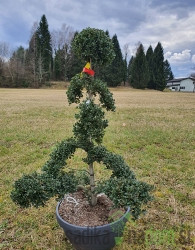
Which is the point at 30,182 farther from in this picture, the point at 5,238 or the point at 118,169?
the point at 5,238

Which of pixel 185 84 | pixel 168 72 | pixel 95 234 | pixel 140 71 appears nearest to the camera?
pixel 95 234

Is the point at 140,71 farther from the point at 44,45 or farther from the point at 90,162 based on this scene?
the point at 90,162

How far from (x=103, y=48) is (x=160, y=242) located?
74.1 inches

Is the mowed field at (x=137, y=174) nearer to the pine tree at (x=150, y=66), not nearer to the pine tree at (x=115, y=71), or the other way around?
the pine tree at (x=115, y=71)

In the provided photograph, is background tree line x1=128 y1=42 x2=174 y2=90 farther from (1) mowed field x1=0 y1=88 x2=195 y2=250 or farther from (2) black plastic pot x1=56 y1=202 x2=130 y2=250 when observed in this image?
(2) black plastic pot x1=56 y1=202 x2=130 y2=250

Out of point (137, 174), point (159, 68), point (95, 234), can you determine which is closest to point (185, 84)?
point (159, 68)

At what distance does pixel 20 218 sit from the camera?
2.30 metres

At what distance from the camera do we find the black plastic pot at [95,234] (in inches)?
61.1

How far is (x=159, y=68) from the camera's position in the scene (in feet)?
117

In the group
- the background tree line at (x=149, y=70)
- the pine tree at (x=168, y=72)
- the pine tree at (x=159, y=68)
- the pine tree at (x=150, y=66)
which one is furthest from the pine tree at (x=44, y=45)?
the pine tree at (x=168, y=72)

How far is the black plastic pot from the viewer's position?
1.55m

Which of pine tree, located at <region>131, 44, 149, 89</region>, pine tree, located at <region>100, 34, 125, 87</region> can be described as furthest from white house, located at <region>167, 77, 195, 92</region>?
pine tree, located at <region>100, 34, 125, 87</region>

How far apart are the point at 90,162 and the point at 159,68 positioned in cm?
3738

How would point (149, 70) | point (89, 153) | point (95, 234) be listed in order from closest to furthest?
point (95, 234) → point (89, 153) → point (149, 70)
